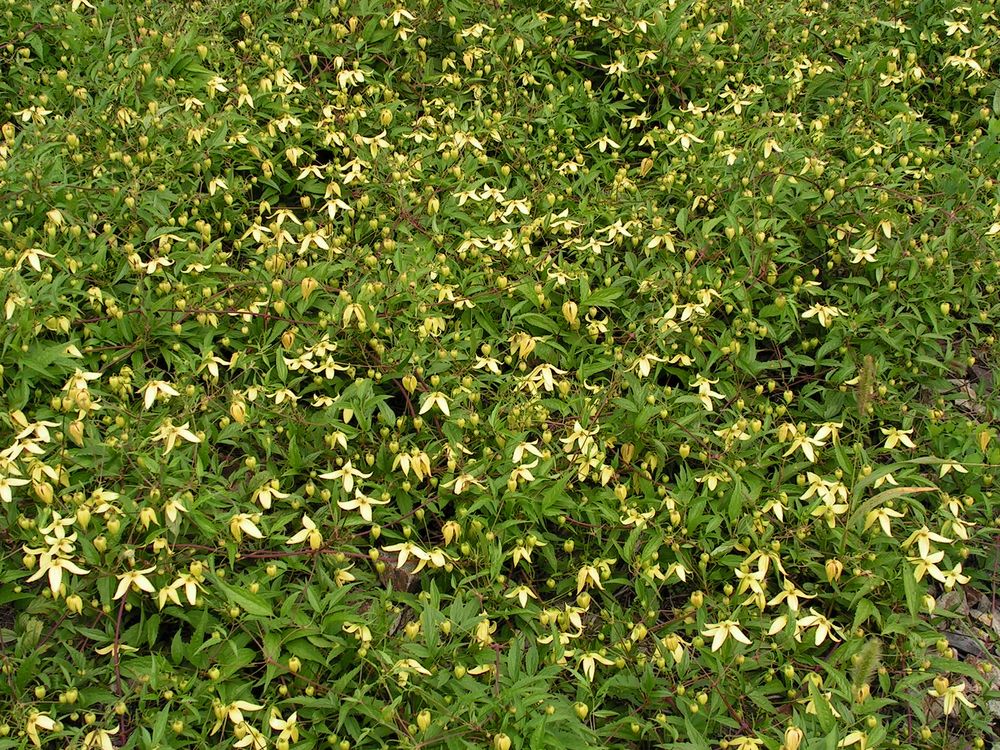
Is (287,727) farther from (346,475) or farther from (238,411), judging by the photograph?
(238,411)

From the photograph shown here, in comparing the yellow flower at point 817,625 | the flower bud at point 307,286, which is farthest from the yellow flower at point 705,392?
the flower bud at point 307,286

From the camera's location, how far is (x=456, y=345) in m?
2.66

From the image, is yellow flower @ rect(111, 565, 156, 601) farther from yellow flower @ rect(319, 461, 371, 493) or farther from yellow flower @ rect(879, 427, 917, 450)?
yellow flower @ rect(879, 427, 917, 450)

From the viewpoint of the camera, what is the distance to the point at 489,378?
2605 mm

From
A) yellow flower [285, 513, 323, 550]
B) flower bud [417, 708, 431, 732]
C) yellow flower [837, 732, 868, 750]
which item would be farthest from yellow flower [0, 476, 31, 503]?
yellow flower [837, 732, 868, 750]

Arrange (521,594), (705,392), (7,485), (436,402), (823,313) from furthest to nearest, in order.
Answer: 1. (823,313)
2. (705,392)
3. (436,402)
4. (521,594)
5. (7,485)

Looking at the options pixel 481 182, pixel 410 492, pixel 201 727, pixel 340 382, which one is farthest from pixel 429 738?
pixel 481 182

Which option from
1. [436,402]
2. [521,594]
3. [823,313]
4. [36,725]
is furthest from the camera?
[823,313]

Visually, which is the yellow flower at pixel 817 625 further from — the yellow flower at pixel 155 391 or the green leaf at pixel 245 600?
the yellow flower at pixel 155 391

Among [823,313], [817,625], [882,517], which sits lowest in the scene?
[817,625]

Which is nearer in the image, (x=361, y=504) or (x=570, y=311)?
(x=361, y=504)

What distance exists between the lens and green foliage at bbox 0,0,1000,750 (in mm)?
2086

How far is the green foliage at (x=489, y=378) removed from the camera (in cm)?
209

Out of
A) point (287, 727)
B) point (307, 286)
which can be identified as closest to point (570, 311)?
point (307, 286)
